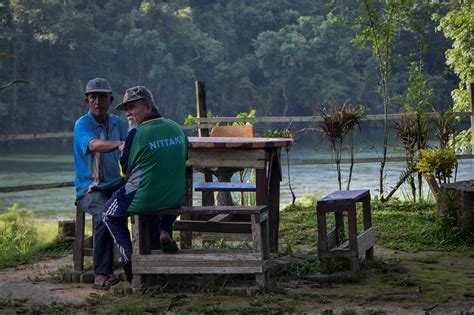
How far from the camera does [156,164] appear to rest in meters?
5.53

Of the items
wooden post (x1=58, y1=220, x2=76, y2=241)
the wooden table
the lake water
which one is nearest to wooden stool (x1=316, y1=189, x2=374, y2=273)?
the wooden table

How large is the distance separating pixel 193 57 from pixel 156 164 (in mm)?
51419

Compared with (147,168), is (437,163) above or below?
below

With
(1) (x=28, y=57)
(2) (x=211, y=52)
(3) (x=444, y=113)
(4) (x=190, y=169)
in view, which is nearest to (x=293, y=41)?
(2) (x=211, y=52)

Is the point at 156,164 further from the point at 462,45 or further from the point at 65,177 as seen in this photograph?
the point at 65,177

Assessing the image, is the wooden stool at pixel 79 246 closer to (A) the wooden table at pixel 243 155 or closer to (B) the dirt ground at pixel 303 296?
(B) the dirt ground at pixel 303 296

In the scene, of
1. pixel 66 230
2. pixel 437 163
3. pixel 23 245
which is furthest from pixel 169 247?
pixel 437 163

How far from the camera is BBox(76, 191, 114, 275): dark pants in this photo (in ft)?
19.6

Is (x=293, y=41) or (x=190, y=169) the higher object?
(x=293, y=41)

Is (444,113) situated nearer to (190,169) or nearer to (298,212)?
(298,212)

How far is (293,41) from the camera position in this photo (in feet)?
187

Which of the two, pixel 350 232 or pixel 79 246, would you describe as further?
pixel 79 246

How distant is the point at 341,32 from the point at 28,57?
19.9 metres

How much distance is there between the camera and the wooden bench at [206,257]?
5520 mm
